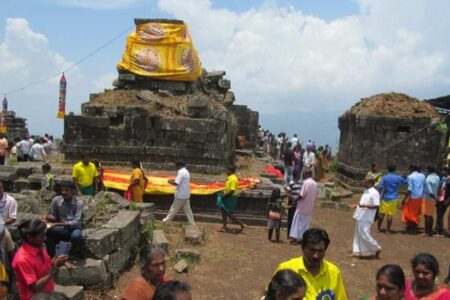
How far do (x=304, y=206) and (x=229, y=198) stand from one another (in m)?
1.86

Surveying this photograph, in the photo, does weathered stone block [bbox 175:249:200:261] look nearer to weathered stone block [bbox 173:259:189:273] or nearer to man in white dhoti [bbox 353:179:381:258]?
weathered stone block [bbox 173:259:189:273]

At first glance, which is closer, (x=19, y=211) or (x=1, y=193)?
(x=1, y=193)

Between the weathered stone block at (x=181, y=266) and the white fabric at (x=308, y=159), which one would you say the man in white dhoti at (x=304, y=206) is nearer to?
the weathered stone block at (x=181, y=266)

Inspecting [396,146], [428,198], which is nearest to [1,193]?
[428,198]

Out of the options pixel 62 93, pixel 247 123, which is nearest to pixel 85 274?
pixel 62 93

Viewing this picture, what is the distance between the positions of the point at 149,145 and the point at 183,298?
1198 centimetres

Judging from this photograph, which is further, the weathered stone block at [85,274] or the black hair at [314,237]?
the weathered stone block at [85,274]

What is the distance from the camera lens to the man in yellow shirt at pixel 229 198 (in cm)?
1124

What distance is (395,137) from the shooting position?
1781 cm

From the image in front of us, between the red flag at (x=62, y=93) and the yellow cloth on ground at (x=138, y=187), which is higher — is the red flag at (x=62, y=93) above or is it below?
above

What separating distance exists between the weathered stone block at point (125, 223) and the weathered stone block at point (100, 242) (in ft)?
1.21

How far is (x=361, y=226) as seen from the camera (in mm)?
10109

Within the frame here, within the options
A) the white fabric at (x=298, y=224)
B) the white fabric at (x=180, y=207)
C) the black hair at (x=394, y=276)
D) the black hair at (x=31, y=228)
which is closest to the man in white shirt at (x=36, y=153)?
the white fabric at (x=180, y=207)

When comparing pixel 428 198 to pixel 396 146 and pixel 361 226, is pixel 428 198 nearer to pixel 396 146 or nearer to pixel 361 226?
pixel 361 226
